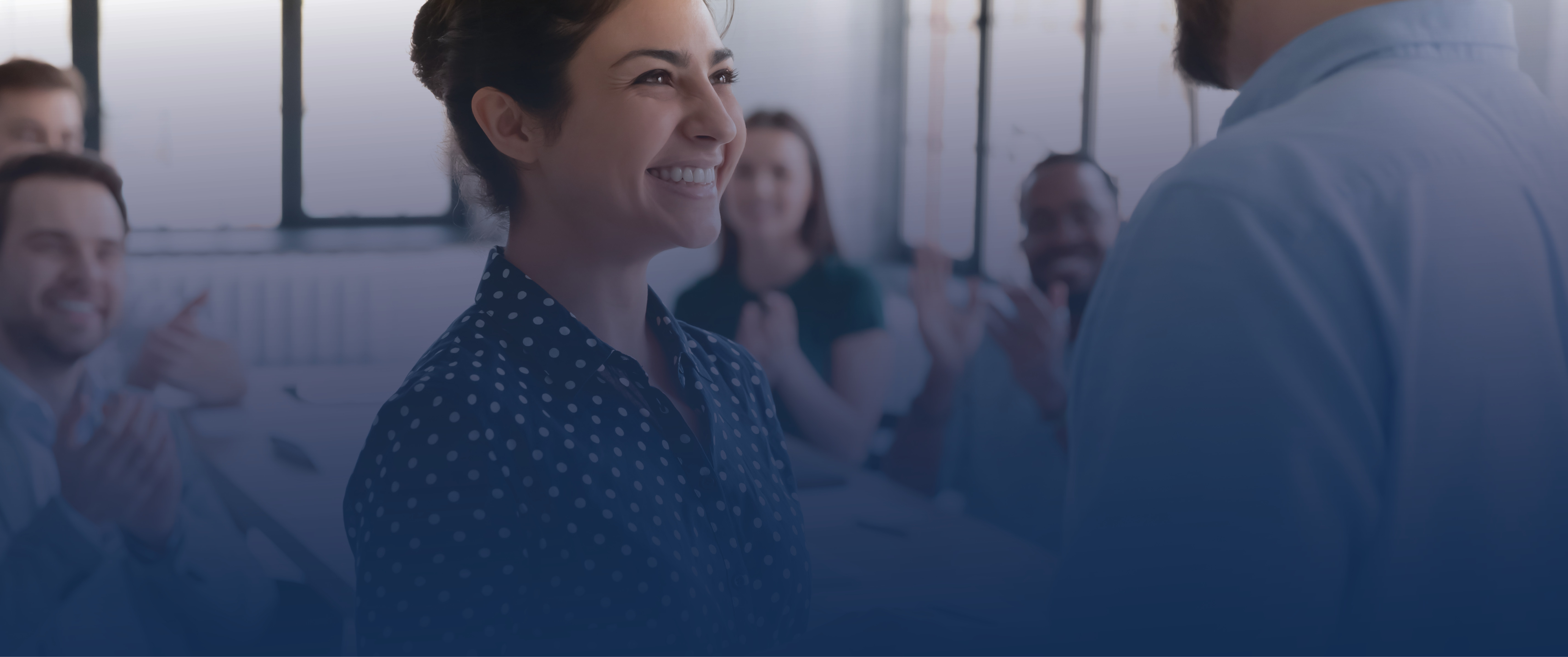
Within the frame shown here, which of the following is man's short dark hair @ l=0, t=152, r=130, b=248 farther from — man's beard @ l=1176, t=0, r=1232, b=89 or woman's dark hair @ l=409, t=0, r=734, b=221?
man's beard @ l=1176, t=0, r=1232, b=89

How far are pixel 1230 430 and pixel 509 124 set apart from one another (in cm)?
75

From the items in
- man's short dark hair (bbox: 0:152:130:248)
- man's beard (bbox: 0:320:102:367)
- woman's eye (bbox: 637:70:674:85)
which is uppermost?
woman's eye (bbox: 637:70:674:85)

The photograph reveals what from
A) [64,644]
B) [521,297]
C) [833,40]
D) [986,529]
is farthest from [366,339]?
[986,529]

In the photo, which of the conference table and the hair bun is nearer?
the hair bun

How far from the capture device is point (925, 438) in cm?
131

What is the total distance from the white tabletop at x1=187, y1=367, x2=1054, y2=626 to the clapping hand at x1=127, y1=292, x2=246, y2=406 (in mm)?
24

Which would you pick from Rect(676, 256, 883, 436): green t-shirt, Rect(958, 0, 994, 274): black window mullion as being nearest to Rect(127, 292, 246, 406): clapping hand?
Rect(676, 256, 883, 436): green t-shirt

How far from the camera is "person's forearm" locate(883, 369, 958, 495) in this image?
1291 millimetres

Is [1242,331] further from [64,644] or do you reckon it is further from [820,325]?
[64,644]

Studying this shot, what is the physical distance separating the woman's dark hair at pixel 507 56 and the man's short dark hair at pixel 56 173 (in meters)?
0.52

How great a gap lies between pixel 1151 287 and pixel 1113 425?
0.37ft

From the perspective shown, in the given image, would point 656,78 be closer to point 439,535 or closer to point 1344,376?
point 439,535

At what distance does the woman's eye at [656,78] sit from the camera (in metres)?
0.93

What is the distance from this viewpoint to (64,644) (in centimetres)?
112
